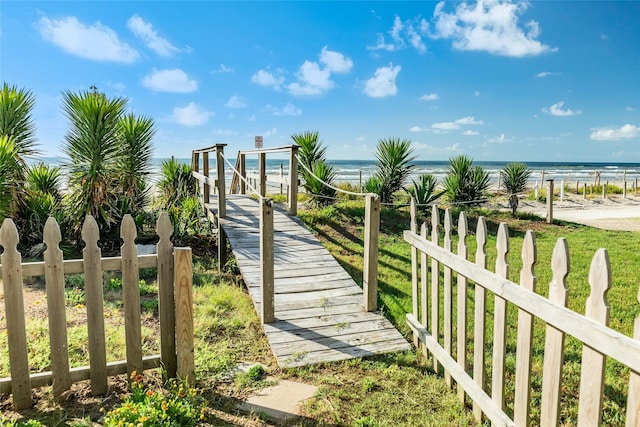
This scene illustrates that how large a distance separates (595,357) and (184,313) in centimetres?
236

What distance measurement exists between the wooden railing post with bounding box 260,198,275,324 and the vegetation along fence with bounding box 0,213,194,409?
3.95ft

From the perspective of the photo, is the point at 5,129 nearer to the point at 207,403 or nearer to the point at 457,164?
the point at 207,403

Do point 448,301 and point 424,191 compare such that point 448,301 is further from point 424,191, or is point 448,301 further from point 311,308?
point 424,191

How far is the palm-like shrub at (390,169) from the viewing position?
10.6m

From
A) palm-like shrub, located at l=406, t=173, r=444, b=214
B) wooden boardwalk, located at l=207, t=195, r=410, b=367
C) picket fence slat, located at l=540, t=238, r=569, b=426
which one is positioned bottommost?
wooden boardwalk, located at l=207, t=195, r=410, b=367

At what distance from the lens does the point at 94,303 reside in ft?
9.05

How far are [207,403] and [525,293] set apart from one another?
210cm

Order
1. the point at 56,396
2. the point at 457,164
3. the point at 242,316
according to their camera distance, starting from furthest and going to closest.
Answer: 1. the point at 457,164
2. the point at 242,316
3. the point at 56,396

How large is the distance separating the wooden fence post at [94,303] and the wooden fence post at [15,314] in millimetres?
367

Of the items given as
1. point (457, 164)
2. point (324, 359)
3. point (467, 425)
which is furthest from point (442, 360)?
point (457, 164)

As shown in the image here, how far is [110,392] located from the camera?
2.95 metres

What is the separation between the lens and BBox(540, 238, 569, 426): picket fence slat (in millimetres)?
1921

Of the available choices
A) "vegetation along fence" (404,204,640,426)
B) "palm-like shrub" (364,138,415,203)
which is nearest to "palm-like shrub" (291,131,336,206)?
"palm-like shrub" (364,138,415,203)

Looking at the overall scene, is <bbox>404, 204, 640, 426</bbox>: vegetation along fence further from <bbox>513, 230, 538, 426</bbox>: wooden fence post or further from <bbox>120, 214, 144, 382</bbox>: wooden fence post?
<bbox>120, 214, 144, 382</bbox>: wooden fence post
